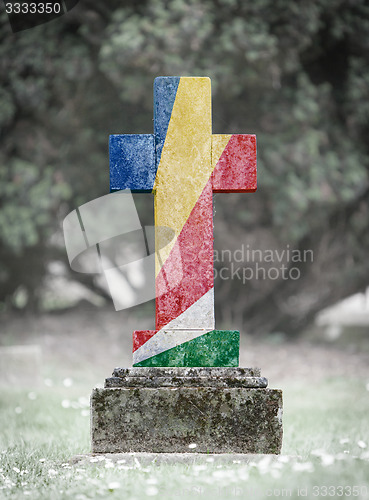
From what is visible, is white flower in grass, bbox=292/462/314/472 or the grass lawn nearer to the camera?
the grass lawn

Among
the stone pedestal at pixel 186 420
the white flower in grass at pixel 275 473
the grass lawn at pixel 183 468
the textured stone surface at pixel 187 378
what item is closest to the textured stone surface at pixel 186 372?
the textured stone surface at pixel 187 378

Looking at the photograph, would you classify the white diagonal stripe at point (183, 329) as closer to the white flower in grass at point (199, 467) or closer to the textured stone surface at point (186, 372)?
the textured stone surface at point (186, 372)

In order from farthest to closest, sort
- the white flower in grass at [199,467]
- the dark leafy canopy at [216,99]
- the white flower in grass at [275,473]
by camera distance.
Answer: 1. the dark leafy canopy at [216,99]
2. the white flower in grass at [199,467]
3. the white flower in grass at [275,473]

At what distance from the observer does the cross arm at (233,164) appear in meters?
3.49

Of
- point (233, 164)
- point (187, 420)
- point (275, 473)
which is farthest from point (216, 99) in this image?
point (275, 473)

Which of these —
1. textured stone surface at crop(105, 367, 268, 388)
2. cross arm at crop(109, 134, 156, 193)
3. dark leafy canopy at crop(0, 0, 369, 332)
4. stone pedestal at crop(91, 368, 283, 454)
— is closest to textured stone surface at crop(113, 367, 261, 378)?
textured stone surface at crop(105, 367, 268, 388)

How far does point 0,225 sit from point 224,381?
5721 millimetres

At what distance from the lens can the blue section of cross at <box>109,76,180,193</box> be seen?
11.3 feet

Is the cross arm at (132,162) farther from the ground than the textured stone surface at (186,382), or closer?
farther from the ground

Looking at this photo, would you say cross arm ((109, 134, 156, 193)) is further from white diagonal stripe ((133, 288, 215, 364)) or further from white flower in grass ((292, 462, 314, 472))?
white flower in grass ((292, 462, 314, 472))

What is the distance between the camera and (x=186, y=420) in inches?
121

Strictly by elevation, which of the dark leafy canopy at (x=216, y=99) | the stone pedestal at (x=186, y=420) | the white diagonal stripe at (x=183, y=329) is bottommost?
the stone pedestal at (x=186, y=420)

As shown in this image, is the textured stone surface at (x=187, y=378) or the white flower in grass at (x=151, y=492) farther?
the textured stone surface at (x=187, y=378)

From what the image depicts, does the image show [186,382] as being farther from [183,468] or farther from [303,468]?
[303,468]
